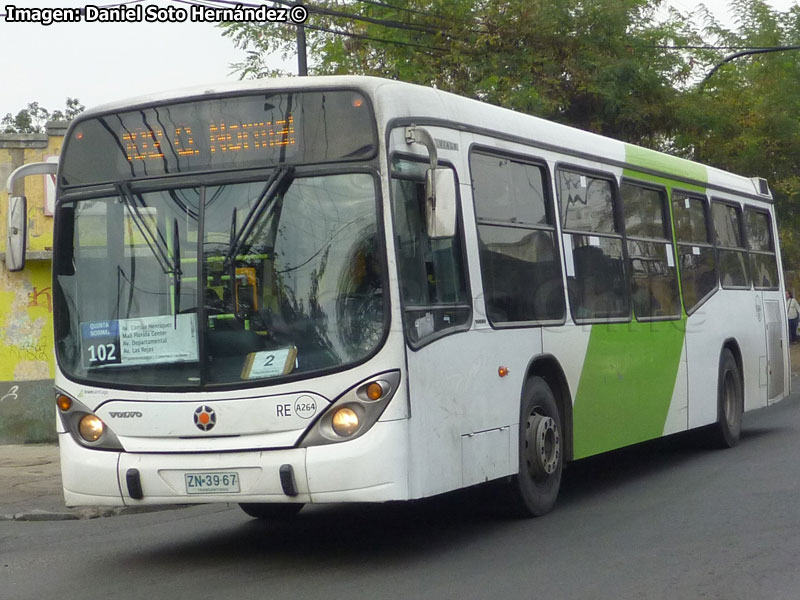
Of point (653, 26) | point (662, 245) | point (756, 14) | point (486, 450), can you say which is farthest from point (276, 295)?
point (756, 14)

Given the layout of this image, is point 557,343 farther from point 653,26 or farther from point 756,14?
point 756,14

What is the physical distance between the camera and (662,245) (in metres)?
11.6

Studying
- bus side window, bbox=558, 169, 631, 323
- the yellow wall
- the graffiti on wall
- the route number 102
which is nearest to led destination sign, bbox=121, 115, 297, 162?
the route number 102

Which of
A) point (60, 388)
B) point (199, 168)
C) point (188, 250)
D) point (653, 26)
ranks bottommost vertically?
point (60, 388)

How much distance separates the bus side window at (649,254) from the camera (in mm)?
10875

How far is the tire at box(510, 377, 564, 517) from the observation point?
28.5 feet

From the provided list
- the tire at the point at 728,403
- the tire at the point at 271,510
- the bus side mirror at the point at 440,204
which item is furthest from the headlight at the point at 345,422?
the tire at the point at 728,403

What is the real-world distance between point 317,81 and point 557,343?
2875mm

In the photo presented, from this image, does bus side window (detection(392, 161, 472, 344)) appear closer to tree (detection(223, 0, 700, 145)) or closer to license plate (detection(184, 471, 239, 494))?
license plate (detection(184, 471, 239, 494))

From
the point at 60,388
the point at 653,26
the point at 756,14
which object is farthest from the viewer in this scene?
the point at 756,14

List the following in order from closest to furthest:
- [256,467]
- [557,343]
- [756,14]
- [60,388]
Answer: [256,467] → [60,388] → [557,343] → [756,14]

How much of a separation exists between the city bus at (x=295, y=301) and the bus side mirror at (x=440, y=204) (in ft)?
0.04

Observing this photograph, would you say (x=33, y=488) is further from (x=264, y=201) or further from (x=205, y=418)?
(x=264, y=201)

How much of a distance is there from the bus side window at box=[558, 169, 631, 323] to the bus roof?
10.9 inches
